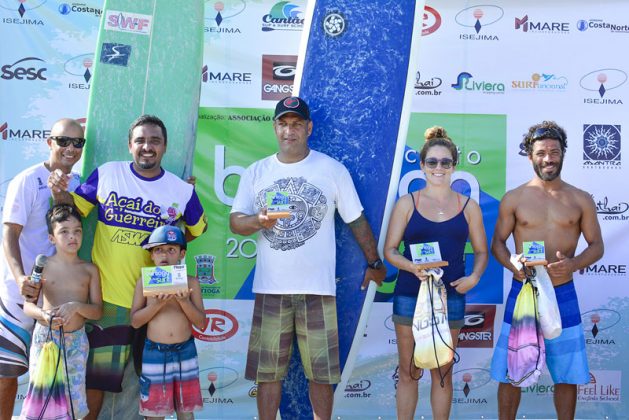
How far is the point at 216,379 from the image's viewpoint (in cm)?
435

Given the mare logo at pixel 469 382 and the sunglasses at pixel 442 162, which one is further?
the mare logo at pixel 469 382

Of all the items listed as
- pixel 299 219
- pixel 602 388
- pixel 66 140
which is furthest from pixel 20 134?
pixel 602 388

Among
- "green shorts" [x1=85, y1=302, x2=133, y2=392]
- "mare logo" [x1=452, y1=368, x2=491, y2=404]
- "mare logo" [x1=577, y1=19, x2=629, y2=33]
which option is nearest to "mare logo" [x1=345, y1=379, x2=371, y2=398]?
"mare logo" [x1=452, y1=368, x2=491, y2=404]

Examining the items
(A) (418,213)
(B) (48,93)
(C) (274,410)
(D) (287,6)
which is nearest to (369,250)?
(A) (418,213)

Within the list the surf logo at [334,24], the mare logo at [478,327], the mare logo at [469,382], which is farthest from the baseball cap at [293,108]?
the mare logo at [469,382]

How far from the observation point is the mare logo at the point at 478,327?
4.37 m

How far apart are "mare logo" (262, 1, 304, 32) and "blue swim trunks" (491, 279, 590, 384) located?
2020 mm

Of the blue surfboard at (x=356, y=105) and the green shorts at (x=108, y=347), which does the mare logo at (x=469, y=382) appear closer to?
the blue surfboard at (x=356, y=105)

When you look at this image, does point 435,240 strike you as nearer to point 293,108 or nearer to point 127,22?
point 293,108

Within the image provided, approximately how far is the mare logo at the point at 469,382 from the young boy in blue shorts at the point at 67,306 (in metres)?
2.29

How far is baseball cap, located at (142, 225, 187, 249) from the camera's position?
9.61 feet

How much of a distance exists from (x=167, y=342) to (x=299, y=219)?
0.75 metres

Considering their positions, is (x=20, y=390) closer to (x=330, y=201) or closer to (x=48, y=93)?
(x=48, y=93)

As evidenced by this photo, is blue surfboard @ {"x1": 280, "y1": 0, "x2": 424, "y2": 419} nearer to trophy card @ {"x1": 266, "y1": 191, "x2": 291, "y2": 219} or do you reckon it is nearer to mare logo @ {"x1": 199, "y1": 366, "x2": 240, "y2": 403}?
trophy card @ {"x1": 266, "y1": 191, "x2": 291, "y2": 219}
